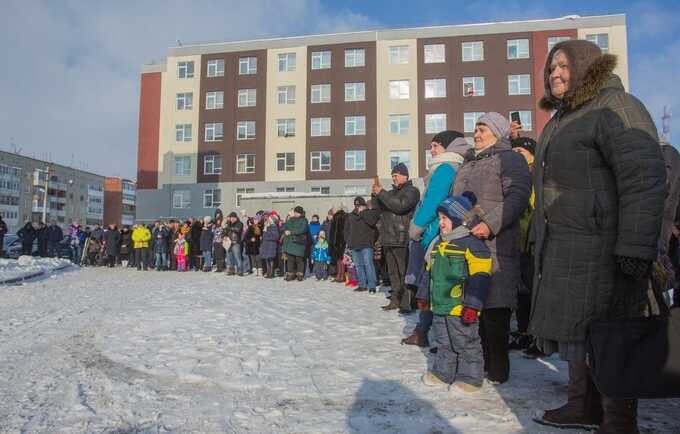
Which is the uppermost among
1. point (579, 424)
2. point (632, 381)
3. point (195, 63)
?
point (195, 63)

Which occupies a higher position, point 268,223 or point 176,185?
point 176,185

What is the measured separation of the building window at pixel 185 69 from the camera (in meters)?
40.7

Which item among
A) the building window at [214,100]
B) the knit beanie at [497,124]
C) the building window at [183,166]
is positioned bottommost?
the knit beanie at [497,124]

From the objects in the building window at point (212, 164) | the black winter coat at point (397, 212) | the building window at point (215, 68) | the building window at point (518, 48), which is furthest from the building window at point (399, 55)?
the black winter coat at point (397, 212)

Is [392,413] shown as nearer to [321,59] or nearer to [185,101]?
[321,59]

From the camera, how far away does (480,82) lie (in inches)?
1438

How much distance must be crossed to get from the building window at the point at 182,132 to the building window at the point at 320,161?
430 inches

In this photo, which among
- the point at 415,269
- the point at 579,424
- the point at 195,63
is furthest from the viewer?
the point at 195,63

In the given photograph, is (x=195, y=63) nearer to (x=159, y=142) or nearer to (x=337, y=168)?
(x=159, y=142)

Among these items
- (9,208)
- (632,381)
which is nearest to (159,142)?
(632,381)

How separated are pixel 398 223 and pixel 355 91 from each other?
33.1 m

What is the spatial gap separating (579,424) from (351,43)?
126 ft

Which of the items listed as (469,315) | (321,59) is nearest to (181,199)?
(321,59)

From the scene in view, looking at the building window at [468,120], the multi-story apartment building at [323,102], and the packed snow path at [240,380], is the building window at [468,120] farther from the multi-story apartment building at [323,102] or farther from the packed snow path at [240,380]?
the packed snow path at [240,380]
